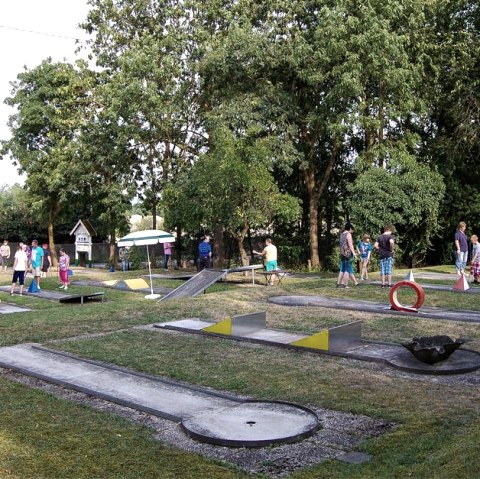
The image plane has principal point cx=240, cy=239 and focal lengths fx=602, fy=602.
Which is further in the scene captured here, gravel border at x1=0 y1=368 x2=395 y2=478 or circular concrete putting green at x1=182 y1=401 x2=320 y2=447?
circular concrete putting green at x1=182 y1=401 x2=320 y2=447

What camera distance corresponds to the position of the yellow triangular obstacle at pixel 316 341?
360 inches

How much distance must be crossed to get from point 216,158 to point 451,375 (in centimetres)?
1675

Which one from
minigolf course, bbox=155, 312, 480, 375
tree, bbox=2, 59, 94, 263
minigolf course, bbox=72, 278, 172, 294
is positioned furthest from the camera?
tree, bbox=2, 59, 94, 263

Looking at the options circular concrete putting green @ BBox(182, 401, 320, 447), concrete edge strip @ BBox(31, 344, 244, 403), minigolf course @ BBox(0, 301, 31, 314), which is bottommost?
circular concrete putting green @ BBox(182, 401, 320, 447)

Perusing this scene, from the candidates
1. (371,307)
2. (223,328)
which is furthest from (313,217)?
(223,328)

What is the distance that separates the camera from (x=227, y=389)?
23.8 ft

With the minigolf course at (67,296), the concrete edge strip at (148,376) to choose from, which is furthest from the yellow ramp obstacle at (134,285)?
the concrete edge strip at (148,376)

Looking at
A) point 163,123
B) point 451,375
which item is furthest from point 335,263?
point 451,375

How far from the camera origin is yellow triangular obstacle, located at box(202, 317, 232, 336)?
34.4 ft

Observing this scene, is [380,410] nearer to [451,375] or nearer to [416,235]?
[451,375]

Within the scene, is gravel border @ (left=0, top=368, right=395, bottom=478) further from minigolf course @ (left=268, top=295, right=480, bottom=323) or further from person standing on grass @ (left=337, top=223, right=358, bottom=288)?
person standing on grass @ (left=337, top=223, right=358, bottom=288)

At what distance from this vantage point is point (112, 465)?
16.1 ft

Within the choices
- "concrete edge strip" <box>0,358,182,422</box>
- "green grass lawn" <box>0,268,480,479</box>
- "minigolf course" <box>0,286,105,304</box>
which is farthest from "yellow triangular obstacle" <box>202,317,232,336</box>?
"minigolf course" <box>0,286,105,304</box>

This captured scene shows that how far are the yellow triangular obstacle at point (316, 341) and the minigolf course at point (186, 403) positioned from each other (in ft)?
8.44
